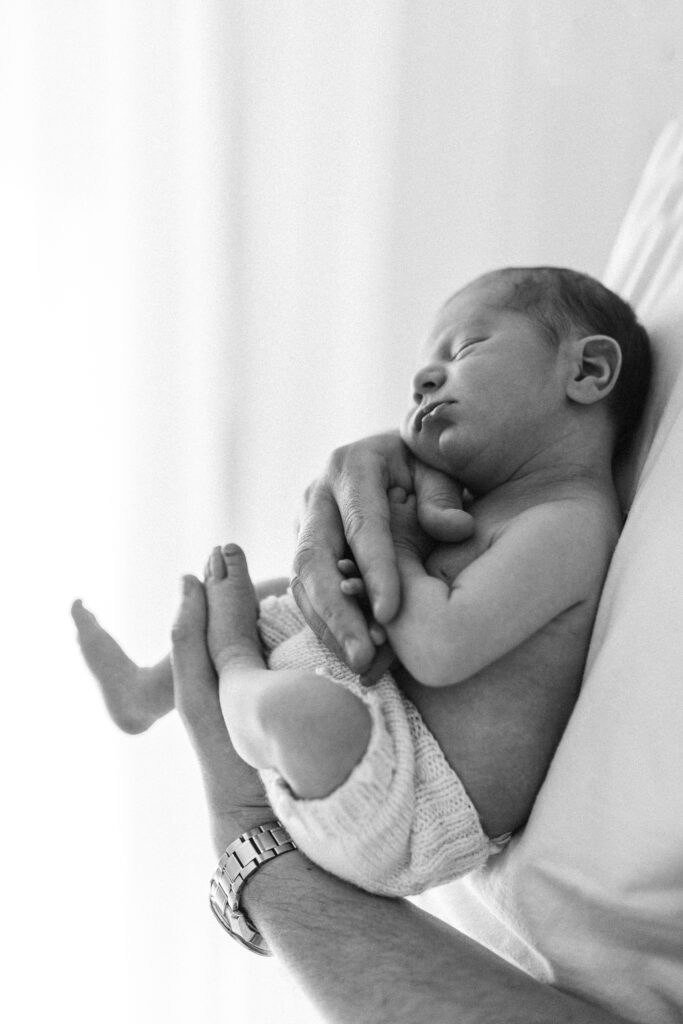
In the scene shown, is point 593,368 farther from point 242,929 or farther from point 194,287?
point 194,287

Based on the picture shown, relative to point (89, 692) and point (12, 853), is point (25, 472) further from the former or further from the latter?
point (12, 853)

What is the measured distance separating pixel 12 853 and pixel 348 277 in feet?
4.09

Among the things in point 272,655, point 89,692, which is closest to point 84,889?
point 89,692

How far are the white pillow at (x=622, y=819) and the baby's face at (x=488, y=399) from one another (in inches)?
6.1

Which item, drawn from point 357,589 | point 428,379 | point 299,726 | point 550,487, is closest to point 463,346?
point 428,379

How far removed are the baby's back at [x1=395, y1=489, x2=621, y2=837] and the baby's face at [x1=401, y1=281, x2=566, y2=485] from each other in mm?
107

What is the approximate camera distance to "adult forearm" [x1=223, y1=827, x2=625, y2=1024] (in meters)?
0.77

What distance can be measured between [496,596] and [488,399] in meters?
0.25

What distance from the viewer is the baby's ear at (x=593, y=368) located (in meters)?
1.06

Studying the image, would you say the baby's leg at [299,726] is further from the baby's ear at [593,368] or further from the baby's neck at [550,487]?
the baby's ear at [593,368]

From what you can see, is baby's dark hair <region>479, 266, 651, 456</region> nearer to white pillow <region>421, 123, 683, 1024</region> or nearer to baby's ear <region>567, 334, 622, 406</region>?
baby's ear <region>567, 334, 622, 406</region>

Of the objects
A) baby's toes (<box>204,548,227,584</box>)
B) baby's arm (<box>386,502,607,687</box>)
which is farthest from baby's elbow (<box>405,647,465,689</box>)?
baby's toes (<box>204,548,227,584</box>)

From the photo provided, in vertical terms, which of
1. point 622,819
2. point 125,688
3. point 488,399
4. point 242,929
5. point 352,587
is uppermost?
point 488,399

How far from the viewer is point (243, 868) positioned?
941 millimetres
